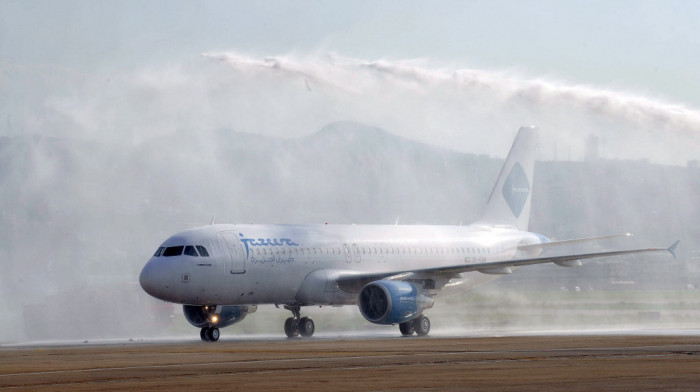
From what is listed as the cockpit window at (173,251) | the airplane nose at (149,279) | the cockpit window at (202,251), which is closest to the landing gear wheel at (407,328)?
the cockpit window at (202,251)

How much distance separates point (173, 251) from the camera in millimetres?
43375

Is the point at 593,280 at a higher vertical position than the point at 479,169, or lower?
lower

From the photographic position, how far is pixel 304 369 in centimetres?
2536

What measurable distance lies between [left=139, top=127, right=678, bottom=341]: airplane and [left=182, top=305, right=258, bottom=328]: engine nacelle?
4cm

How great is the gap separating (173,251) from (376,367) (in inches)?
758

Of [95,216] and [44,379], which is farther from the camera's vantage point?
[95,216]

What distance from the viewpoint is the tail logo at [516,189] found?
198 ft

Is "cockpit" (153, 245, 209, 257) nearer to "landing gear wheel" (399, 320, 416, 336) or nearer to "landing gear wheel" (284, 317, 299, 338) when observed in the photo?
"landing gear wheel" (284, 317, 299, 338)

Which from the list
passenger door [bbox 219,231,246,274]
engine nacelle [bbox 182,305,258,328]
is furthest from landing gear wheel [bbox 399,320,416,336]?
passenger door [bbox 219,231,246,274]

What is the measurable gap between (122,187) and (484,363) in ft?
117

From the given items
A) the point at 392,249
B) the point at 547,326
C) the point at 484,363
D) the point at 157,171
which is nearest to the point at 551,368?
the point at 484,363

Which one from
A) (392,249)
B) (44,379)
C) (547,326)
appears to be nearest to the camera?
(44,379)

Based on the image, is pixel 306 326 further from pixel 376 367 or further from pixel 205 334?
pixel 376 367

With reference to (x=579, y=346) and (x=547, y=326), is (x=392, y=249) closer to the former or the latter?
(x=547, y=326)
